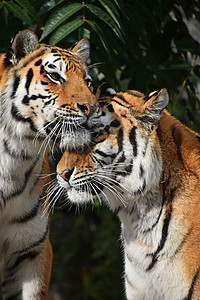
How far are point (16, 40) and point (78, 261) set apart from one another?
667cm

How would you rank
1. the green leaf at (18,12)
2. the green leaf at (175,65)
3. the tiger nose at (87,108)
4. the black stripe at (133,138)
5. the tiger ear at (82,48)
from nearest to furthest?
the tiger nose at (87,108) → the black stripe at (133,138) → the tiger ear at (82,48) → the green leaf at (18,12) → the green leaf at (175,65)

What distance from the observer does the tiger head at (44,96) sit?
10.8ft

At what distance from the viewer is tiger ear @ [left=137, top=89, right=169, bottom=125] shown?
3.28 meters

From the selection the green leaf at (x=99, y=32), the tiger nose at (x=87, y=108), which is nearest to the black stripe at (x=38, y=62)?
the tiger nose at (x=87, y=108)

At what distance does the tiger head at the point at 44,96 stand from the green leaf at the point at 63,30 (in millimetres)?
250

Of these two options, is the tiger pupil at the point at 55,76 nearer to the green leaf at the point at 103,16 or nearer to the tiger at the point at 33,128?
the tiger at the point at 33,128

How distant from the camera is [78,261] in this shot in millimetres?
9570

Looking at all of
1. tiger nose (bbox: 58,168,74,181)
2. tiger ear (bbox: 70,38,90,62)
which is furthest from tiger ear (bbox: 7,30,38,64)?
tiger nose (bbox: 58,168,74,181)

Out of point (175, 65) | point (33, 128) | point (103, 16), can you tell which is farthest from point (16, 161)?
point (175, 65)

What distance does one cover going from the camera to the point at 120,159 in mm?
3377

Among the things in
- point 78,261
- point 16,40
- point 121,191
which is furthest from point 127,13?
point 78,261

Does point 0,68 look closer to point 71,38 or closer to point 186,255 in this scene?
point 71,38

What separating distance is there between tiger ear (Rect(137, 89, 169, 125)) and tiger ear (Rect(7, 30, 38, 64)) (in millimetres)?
799

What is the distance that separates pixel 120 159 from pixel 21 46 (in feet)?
3.00
